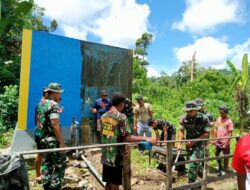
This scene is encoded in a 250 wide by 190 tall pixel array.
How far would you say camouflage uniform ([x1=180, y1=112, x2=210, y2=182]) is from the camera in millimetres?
5301

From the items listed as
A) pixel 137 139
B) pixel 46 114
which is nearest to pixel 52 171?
pixel 46 114

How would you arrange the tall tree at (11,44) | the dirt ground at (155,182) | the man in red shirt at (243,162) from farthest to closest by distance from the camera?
the tall tree at (11,44), the dirt ground at (155,182), the man in red shirt at (243,162)

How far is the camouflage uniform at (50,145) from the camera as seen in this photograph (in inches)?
166

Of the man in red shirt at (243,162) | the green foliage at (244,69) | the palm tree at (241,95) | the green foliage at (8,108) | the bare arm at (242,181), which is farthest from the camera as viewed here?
the palm tree at (241,95)

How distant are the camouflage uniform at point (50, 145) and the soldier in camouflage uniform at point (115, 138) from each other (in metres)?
0.70

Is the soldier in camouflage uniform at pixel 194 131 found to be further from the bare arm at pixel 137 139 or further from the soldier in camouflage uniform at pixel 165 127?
the soldier in camouflage uniform at pixel 165 127

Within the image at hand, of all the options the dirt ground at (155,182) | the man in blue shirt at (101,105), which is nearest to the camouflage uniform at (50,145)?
the dirt ground at (155,182)

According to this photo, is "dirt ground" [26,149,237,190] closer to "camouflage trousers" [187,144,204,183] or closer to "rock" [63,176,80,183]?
"rock" [63,176,80,183]

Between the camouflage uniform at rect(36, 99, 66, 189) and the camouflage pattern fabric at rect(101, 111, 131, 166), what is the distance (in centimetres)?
72

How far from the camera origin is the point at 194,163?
17.4 feet

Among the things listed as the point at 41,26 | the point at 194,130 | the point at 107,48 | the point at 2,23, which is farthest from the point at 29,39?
the point at 41,26

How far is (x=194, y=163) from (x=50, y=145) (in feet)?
8.59

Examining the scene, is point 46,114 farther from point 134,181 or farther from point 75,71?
point 75,71

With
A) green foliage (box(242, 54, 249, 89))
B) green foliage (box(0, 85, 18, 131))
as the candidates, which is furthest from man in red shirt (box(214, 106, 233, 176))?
green foliage (box(242, 54, 249, 89))
